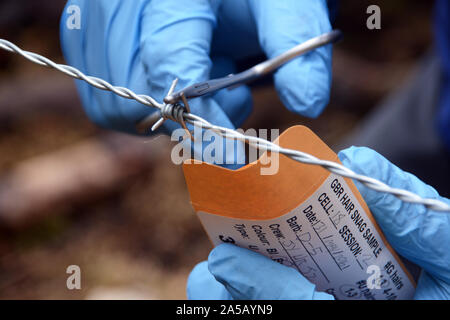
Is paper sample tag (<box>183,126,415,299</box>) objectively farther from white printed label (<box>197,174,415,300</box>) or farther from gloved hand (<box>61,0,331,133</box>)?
gloved hand (<box>61,0,331,133</box>)

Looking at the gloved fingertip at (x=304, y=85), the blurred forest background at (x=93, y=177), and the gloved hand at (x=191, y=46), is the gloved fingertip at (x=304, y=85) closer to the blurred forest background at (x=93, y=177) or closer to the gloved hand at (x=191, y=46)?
the gloved hand at (x=191, y=46)

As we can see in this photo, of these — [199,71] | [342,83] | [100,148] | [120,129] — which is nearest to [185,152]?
[199,71]

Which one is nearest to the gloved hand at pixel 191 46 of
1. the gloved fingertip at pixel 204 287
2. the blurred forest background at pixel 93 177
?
the gloved fingertip at pixel 204 287

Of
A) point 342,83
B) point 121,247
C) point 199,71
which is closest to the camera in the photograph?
point 199,71

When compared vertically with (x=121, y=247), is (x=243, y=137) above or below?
above

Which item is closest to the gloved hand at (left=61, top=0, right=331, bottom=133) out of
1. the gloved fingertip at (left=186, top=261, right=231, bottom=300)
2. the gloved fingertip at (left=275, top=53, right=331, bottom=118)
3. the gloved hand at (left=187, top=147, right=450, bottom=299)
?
the gloved fingertip at (left=275, top=53, right=331, bottom=118)

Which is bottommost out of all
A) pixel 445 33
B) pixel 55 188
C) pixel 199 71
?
pixel 55 188

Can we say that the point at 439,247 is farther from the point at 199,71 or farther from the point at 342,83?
the point at 342,83
